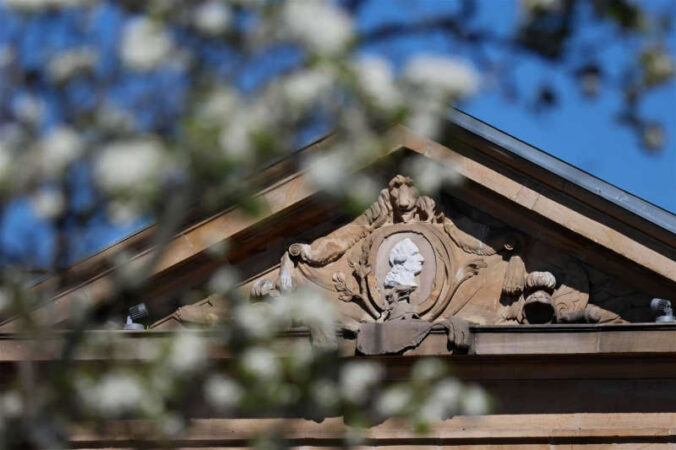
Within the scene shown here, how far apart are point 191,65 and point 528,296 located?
8195 mm

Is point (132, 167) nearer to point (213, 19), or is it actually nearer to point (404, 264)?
point (213, 19)

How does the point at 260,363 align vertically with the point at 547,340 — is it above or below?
below

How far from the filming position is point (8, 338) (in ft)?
53.3

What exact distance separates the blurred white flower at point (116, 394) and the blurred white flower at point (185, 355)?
7.6 inches

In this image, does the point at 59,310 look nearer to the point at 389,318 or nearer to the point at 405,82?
the point at 389,318

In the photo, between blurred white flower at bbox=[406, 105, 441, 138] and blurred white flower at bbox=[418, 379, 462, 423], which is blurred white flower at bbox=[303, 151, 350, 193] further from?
blurred white flower at bbox=[418, 379, 462, 423]

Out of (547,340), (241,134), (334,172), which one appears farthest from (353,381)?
(547,340)

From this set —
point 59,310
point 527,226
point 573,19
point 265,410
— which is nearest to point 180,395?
point 265,410

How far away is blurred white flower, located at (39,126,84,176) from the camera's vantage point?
8312 millimetres

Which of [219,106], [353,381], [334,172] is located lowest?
[353,381]

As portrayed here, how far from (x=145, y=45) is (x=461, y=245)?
27.8 feet

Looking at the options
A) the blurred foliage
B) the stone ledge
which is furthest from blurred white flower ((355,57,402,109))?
the stone ledge

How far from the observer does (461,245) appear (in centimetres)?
1650

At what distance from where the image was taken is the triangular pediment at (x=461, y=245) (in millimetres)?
16172
